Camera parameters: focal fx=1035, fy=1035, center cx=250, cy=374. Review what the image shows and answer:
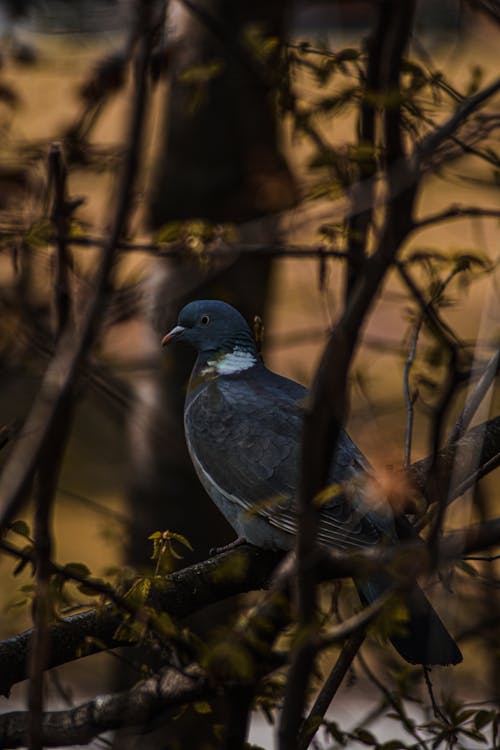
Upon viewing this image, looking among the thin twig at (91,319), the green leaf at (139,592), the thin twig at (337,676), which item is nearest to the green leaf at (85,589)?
the green leaf at (139,592)

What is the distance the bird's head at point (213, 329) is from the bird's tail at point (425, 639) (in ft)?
4.10

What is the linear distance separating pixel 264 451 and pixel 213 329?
2.13ft

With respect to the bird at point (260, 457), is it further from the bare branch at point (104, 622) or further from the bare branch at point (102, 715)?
the bare branch at point (102, 715)

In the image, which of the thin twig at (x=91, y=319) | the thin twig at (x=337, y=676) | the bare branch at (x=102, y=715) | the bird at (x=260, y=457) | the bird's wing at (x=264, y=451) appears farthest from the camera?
the bird's wing at (x=264, y=451)

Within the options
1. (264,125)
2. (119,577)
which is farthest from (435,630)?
(264,125)

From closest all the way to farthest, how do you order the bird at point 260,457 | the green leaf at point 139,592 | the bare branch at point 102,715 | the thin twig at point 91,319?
the thin twig at point 91,319, the green leaf at point 139,592, the bare branch at point 102,715, the bird at point 260,457

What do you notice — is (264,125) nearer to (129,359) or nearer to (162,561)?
(129,359)

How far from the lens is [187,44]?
184 inches

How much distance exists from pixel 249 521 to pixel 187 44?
2495mm

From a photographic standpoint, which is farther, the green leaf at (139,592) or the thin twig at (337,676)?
the thin twig at (337,676)

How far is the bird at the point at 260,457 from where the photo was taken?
2699 millimetres

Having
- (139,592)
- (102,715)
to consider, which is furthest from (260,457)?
(139,592)

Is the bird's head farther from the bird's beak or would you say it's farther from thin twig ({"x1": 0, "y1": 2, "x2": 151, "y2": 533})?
thin twig ({"x1": 0, "y1": 2, "x2": 151, "y2": 533})

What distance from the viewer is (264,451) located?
328cm
